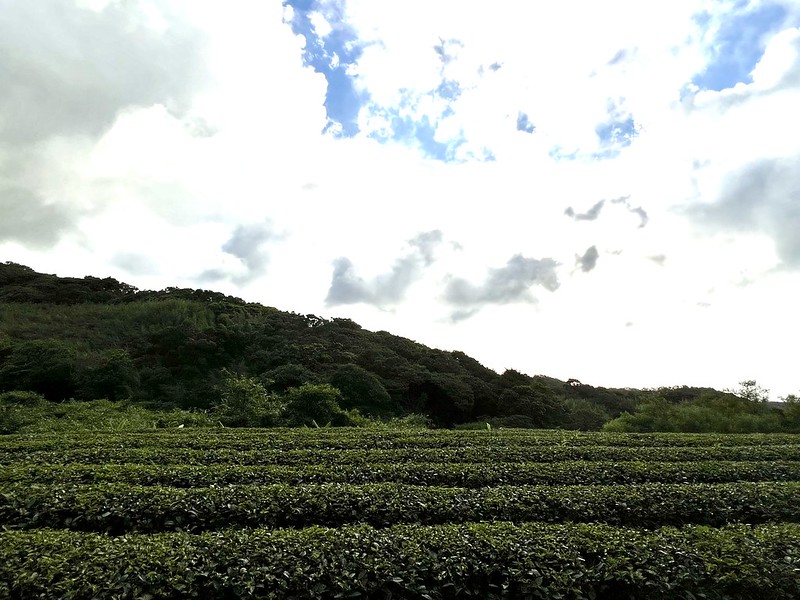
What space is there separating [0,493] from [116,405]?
11.9 meters

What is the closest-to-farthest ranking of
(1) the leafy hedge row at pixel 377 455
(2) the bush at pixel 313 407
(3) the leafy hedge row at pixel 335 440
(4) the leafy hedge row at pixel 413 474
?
(4) the leafy hedge row at pixel 413 474
(1) the leafy hedge row at pixel 377 455
(3) the leafy hedge row at pixel 335 440
(2) the bush at pixel 313 407

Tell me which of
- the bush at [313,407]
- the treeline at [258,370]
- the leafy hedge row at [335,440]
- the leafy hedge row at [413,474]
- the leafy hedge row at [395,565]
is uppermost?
the treeline at [258,370]

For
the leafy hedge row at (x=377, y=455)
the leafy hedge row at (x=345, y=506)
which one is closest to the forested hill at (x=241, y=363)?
the leafy hedge row at (x=377, y=455)

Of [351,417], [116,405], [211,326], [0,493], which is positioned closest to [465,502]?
[0,493]

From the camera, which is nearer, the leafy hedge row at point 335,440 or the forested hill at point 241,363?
the leafy hedge row at point 335,440

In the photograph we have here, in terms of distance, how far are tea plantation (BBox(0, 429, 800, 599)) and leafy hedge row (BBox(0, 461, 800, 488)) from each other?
0.03m

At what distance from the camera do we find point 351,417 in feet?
62.9

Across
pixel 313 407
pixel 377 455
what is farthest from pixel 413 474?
pixel 313 407

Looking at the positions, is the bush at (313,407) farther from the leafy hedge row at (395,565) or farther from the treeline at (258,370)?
the leafy hedge row at (395,565)

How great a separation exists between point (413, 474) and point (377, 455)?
1451mm

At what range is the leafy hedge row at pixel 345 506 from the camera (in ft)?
22.1

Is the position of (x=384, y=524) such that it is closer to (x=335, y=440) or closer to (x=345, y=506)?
(x=345, y=506)

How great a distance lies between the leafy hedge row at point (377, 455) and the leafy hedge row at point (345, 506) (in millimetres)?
2269

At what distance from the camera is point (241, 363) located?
2575cm
